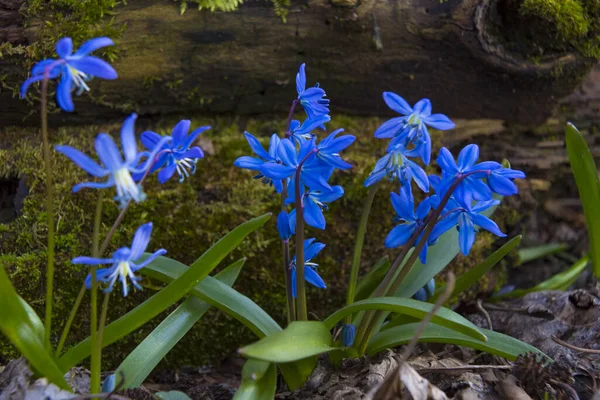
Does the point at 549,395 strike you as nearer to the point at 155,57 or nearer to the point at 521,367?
the point at 521,367

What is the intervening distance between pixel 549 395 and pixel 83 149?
8.16 ft

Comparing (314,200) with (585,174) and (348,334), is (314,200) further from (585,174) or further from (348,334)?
(585,174)

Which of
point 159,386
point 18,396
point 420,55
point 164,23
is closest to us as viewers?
point 18,396

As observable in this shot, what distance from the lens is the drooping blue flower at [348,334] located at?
2170 millimetres

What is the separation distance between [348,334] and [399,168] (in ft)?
A: 2.35

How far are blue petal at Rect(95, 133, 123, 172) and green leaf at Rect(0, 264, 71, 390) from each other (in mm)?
554

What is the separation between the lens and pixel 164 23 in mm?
2830

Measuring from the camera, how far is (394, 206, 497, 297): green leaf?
234cm

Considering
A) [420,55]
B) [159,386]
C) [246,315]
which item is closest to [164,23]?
[420,55]

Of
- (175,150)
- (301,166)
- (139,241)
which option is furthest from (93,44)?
(301,166)

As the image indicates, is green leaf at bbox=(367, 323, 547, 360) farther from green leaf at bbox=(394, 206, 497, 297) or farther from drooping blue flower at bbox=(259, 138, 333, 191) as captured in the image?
drooping blue flower at bbox=(259, 138, 333, 191)

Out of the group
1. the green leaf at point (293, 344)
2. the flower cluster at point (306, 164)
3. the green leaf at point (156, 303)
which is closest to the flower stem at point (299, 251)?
the flower cluster at point (306, 164)

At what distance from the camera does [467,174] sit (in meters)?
1.76

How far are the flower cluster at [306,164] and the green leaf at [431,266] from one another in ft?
1.41
